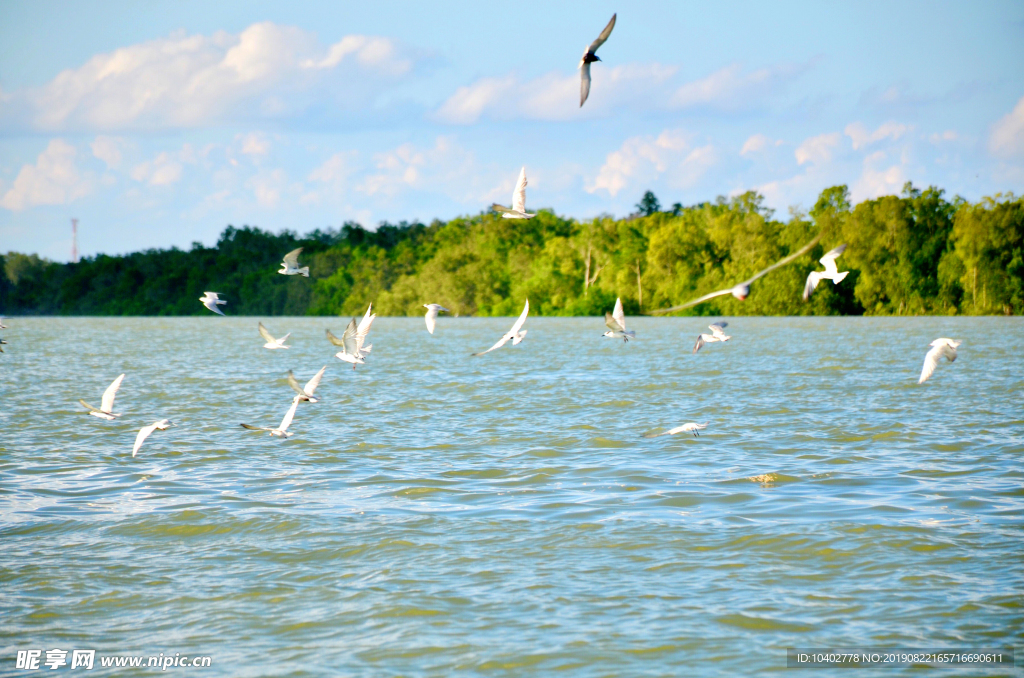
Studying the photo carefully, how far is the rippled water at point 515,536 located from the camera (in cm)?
791

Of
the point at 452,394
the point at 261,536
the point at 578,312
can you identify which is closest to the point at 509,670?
the point at 261,536

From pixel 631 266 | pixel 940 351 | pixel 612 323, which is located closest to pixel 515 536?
pixel 612 323

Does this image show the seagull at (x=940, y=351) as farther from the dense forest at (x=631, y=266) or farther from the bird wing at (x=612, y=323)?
the dense forest at (x=631, y=266)

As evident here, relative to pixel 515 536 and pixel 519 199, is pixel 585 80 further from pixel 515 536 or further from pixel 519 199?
pixel 515 536

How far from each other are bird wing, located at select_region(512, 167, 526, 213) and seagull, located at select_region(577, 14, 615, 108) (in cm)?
331

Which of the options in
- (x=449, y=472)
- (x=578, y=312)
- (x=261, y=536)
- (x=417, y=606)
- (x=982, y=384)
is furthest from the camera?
(x=578, y=312)

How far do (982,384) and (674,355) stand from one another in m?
16.9

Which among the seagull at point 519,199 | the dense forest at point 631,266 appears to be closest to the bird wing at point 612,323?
the seagull at point 519,199

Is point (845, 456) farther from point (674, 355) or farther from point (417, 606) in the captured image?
point (674, 355)

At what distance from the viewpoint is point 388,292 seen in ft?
450

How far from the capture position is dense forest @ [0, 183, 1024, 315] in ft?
307

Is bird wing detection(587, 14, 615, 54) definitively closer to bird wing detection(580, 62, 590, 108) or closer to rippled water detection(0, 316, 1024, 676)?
bird wing detection(580, 62, 590, 108)

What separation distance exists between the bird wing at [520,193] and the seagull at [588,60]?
331cm

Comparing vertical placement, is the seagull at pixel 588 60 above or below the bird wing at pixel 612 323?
above
